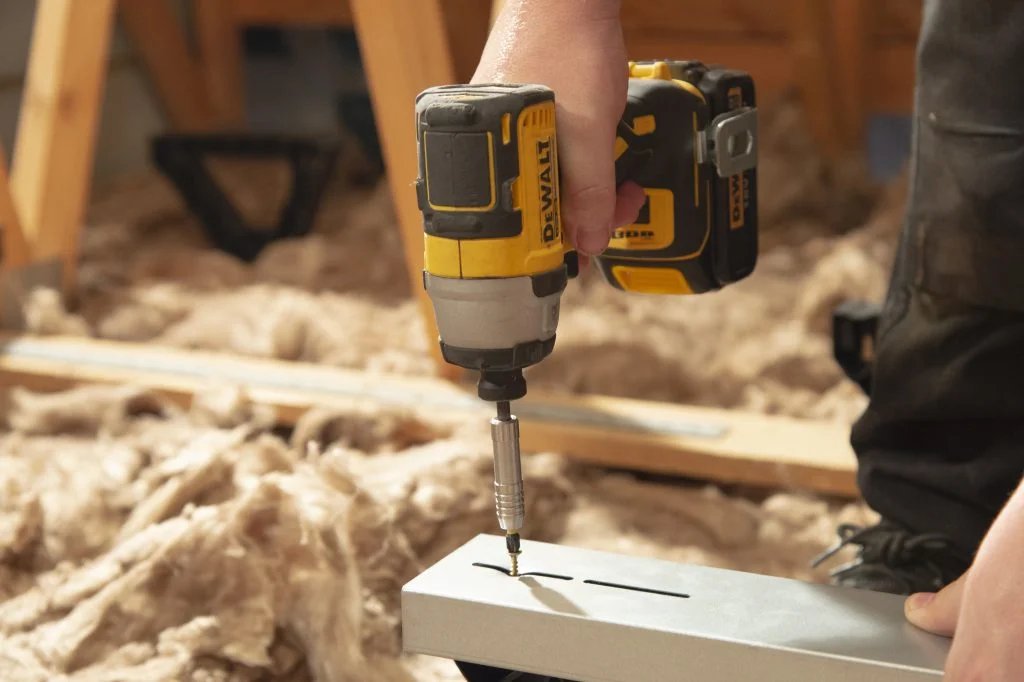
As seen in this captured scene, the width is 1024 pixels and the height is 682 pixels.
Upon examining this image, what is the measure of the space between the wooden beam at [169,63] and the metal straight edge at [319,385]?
3.88 ft

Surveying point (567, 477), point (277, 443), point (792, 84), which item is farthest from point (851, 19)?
point (277, 443)

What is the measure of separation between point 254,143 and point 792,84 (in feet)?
3.48

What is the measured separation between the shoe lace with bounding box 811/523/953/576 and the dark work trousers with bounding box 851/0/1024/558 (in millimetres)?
13

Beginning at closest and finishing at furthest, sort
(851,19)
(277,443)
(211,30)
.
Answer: (277,443) → (851,19) → (211,30)

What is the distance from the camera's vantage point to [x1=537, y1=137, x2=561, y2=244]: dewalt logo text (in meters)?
0.82

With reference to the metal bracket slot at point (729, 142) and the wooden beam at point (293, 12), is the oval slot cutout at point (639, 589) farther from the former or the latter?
the wooden beam at point (293, 12)

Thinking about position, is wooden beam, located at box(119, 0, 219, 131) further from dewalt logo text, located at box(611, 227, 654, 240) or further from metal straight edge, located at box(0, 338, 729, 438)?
dewalt logo text, located at box(611, 227, 654, 240)

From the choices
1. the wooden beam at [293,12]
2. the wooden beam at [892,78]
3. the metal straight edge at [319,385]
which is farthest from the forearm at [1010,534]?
the wooden beam at [293,12]

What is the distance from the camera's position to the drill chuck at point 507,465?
832 millimetres

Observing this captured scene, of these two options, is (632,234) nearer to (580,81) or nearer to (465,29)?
(580,81)

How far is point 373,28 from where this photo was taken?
137 centimetres

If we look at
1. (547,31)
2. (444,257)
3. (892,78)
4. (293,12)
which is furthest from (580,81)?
(293,12)

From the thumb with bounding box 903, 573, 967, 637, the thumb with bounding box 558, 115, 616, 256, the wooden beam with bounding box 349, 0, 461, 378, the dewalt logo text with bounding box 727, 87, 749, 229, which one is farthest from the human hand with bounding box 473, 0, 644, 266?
the wooden beam with bounding box 349, 0, 461, 378

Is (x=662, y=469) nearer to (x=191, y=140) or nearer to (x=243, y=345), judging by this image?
(x=243, y=345)
